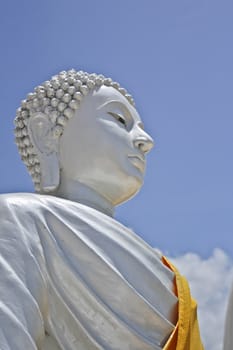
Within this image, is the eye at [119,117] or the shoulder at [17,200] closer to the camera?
the shoulder at [17,200]

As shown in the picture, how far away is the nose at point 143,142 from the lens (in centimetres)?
471

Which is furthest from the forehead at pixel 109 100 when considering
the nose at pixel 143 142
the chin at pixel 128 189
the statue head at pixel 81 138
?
the chin at pixel 128 189

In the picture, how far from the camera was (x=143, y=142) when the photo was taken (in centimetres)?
473

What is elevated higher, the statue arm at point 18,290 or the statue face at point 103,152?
the statue face at point 103,152

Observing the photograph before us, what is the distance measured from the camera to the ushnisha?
15.4ft

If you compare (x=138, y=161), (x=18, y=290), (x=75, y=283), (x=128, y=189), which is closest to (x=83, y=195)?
(x=128, y=189)

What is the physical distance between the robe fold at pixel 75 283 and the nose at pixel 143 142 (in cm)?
61

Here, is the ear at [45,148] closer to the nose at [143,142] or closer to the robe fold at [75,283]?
the robe fold at [75,283]

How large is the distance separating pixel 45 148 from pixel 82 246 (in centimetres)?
78

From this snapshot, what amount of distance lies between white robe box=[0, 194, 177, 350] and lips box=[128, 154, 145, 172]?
503 mm

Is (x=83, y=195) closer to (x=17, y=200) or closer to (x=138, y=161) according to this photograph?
(x=138, y=161)

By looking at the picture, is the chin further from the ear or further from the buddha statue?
the ear

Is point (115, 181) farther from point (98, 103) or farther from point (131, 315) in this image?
point (131, 315)

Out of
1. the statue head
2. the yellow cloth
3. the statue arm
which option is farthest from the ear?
the yellow cloth
